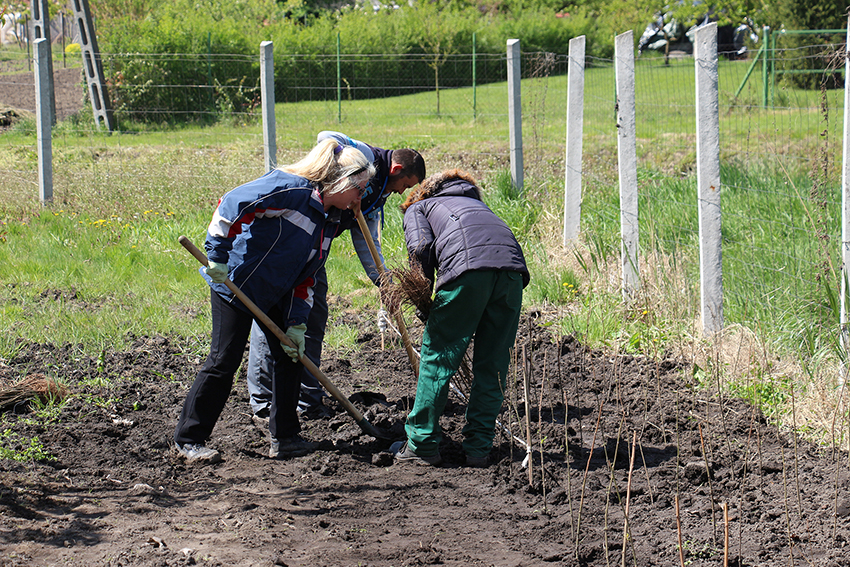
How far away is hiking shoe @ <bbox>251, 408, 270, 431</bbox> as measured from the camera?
4.62 metres

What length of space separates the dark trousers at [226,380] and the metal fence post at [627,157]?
3004mm

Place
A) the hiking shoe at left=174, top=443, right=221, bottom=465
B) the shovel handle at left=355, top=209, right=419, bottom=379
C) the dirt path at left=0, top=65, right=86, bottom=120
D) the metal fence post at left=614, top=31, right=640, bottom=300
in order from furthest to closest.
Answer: the dirt path at left=0, top=65, right=86, bottom=120
the metal fence post at left=614, top=31, right=640, bottom=300
the shovel handle at left=355, top=209, right=419, bottom=379
the hiking shoe at left=174, top=443, right=221, bottom=465

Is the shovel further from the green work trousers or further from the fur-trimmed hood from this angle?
the fur-trimmed hood

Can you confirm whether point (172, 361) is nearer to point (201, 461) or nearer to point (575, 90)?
point (201, 461)

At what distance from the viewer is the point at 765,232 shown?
6547 millimetres

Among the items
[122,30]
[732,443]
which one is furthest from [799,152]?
[122,30]

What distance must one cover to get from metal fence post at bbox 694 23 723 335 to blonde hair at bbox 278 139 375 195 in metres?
2.49

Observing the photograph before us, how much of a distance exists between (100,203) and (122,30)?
25.6 feet

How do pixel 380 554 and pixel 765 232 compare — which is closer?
pixel 380 554

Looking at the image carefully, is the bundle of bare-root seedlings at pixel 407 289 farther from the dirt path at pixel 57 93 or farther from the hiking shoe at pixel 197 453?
the dirt path at pixel 57 93

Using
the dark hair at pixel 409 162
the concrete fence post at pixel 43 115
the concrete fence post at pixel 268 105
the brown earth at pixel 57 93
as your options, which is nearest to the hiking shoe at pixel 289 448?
the dark hair at pixel 409 162

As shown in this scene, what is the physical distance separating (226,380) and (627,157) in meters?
3.58

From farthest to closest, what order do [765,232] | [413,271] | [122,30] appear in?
1. [122,30]
2. [765,232]
3. [413,271]

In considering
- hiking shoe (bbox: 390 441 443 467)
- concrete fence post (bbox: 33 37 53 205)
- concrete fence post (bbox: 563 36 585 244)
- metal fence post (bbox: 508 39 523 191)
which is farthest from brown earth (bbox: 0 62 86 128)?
hiking shoe (bbox: 390 441 443 467)
